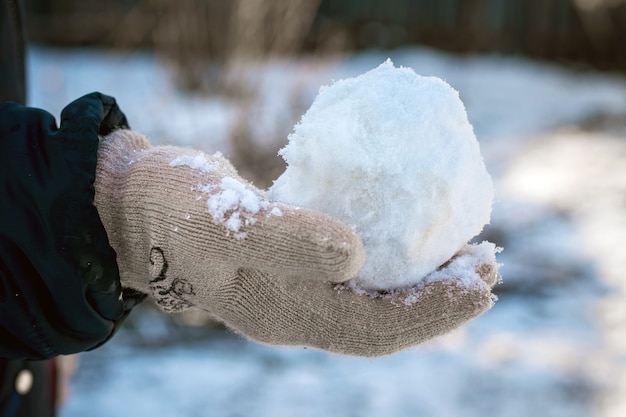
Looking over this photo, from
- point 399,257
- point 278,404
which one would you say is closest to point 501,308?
point 278,404

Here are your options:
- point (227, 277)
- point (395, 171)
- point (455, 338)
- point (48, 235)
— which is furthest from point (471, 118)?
point (48, 235)

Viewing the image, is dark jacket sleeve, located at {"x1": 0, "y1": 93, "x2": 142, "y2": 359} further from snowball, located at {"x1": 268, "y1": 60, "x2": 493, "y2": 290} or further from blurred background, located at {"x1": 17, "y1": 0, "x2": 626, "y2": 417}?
blurred background, located at {"x1": 17, "y1": 0, "x2": 626, "y2": 417}

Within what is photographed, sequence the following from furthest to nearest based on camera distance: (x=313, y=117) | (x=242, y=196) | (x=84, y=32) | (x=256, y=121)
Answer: (x=84, y=32)
(x=256, y=121)
(x=313, y=117)
(x=242, y=196)

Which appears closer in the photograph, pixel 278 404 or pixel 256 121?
pixel 278 404

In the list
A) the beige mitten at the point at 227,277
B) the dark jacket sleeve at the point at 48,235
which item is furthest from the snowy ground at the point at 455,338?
the dark jacket sleeve at the point at 48,235

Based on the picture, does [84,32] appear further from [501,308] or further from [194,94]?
[501,308]

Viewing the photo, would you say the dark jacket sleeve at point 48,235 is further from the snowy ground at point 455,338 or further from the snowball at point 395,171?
the snowy ground at point 455,338

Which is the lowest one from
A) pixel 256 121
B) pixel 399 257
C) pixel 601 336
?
pixel 601 336
